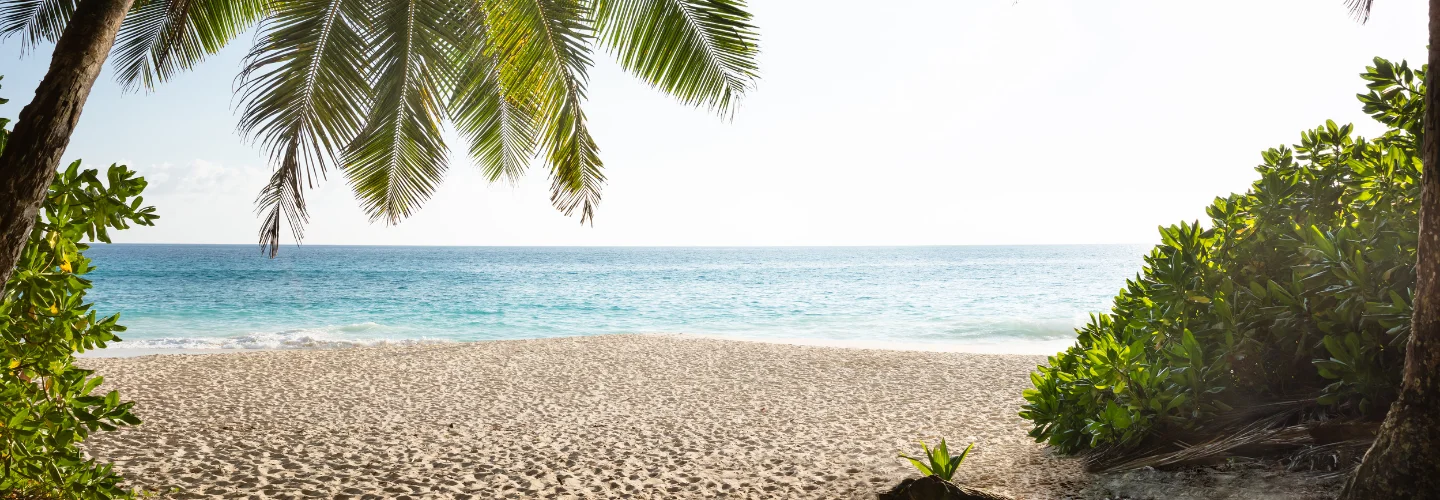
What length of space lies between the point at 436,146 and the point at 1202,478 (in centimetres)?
517

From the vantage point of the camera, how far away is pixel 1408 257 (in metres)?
2.79

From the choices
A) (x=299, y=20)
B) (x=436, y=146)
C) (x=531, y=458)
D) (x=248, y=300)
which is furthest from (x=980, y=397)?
(x=248, y=300)

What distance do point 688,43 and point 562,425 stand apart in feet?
10.6

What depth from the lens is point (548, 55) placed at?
4.74m

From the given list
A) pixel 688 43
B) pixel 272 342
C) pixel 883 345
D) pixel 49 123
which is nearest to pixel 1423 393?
pixel 688 43

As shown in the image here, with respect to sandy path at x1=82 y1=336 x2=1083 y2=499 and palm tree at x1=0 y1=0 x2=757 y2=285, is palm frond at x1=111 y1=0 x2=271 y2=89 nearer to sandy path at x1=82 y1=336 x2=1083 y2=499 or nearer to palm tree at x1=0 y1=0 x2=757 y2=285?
palm tree at x1=0 y1=0 x2=757 y2=285

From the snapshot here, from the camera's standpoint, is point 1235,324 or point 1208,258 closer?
point 1235,324

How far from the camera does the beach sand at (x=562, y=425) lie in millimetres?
4137

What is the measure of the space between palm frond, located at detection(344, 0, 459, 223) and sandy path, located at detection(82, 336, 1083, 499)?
6.16 feet

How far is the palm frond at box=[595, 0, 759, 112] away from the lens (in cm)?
426

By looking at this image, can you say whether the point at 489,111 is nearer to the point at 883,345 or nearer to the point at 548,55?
the point at 548,55

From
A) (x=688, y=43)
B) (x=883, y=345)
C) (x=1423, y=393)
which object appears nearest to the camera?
(x=1423, y=393)

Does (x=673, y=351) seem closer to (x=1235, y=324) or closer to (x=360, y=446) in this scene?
(x=360, y=446)

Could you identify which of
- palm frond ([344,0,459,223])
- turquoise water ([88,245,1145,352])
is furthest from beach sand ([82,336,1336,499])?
turquoise water ([88,245,1145,352])
